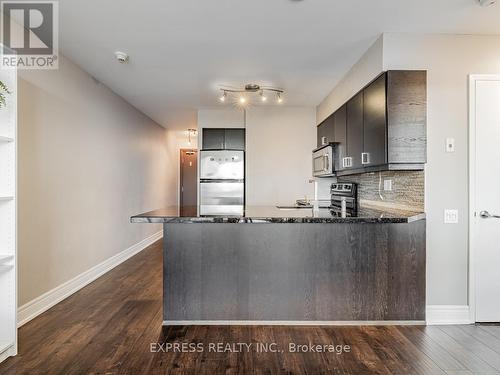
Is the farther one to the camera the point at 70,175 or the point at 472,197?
the point at 70,175

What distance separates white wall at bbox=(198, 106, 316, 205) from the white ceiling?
1227mm

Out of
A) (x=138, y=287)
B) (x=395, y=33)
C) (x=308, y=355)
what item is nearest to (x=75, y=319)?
(x=138, y=287)

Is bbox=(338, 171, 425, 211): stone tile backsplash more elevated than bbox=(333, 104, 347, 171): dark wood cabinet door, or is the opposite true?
bbox=(333, 104, 347, 171): dark wood cabinet door

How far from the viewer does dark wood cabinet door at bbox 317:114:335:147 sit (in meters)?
4.27

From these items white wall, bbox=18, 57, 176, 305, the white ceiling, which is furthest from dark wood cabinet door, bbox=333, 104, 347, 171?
white wall, bbox=18, 57, 176, 305

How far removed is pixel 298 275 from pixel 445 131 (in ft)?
5.76

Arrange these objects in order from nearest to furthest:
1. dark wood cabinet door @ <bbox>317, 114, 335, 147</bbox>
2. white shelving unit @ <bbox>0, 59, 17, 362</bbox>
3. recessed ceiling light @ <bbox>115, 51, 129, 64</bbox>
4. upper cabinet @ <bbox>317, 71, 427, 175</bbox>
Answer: white shelving unit @ <bbox>0, 59, 17, 362</bbox> → upper cabinet @ <bbox>317, 71, 427, 175</bbox> → recessed ceiling light @ <bbox>115, 51, 129, 64</bbox> → dark wood cabinet door @ <bbox>317, 114, 335, 147</bbox>

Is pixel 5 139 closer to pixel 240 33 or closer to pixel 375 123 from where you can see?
pixel 240 33

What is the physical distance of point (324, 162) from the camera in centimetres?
412

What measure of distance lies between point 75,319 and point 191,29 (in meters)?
2.70

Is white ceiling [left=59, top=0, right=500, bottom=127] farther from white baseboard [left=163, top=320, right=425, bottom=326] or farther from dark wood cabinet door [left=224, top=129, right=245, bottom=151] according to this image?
white baseboard [left=163, top=320, right=425, bottom=326]

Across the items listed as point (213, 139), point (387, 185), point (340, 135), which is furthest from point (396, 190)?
point (213, 139)

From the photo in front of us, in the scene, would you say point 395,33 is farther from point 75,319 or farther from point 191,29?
point 75,319

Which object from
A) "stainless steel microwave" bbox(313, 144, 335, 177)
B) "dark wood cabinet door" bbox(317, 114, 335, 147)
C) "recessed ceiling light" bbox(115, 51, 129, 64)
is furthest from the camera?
"dark wood cabinet door" bbox(317, 114, 335, 147)
